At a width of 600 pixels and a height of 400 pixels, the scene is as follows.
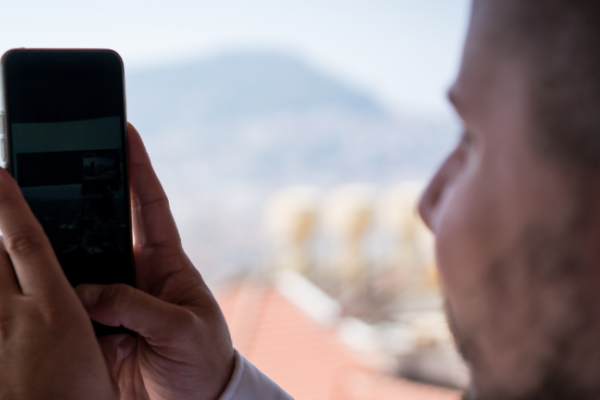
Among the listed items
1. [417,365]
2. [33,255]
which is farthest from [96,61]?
[417,365]

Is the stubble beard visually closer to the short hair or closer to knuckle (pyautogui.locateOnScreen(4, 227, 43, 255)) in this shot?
the short hair

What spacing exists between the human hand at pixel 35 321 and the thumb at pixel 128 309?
0.04 meters

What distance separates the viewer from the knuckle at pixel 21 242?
44 cm

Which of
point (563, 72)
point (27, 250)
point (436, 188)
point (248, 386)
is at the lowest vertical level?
point (248, 386)

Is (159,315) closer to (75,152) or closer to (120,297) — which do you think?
(120,297)

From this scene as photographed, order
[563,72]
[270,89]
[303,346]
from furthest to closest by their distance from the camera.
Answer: [270,89], [303,346], [563,72]

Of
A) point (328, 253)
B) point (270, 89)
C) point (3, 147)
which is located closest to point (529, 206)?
point (3, 147)

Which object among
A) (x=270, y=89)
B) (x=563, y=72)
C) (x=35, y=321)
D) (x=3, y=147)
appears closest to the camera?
(x=563, y=72)

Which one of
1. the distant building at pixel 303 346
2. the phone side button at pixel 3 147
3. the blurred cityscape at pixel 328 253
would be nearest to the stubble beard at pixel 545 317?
the phone side button at pixel 3 147

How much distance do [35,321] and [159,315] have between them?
0.39 feet

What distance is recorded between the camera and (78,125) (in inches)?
22.1

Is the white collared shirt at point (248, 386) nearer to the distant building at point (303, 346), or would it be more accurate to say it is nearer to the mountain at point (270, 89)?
the distant building at point (303, 346)

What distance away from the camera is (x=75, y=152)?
56 cm

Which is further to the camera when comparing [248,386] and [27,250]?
[248,386]
